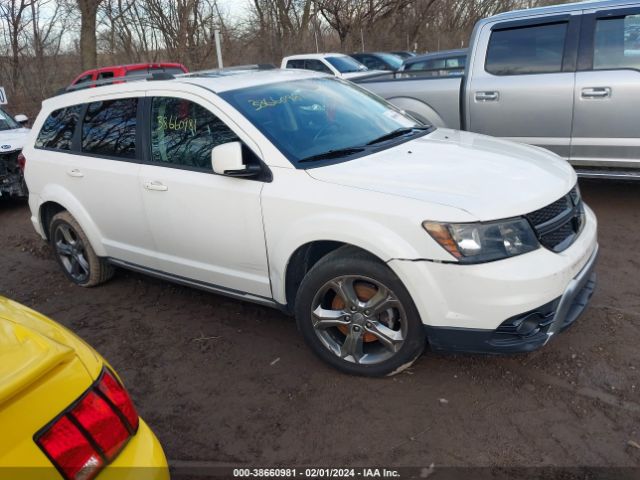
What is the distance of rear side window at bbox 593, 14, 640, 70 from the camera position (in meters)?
5.08

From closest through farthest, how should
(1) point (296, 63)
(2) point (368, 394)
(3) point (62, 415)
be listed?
(3) point (62, 415) → (2) point (368, 394) → (1) point (296, 63)

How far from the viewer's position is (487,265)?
103 inches

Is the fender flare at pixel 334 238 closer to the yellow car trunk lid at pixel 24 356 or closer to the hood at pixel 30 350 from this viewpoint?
the hood at pixel 30 350

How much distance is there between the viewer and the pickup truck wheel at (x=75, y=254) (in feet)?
15.2

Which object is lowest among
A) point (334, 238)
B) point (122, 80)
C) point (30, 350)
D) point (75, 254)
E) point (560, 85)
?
point (75, 254)

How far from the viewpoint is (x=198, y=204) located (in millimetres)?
3500

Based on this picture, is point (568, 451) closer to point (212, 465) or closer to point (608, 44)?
point (212, 465)

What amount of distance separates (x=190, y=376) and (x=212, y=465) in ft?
2.72

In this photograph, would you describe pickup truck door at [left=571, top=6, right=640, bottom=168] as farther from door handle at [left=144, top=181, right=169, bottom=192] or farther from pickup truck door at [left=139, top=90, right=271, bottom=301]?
door handle at [left=144, top=181, right=169, bottom=192]

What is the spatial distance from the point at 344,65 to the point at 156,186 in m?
11.7

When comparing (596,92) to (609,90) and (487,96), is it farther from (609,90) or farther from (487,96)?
(487,96)

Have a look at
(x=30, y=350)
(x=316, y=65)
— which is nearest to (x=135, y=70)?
(x=316, y=65)

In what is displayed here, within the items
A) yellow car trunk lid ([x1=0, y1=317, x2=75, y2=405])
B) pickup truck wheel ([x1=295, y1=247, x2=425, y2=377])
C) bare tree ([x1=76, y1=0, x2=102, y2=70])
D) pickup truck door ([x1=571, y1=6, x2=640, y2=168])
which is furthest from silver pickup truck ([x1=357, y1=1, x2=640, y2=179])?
bare tree ([x1=76, y1=0, x2=102, y2=70])

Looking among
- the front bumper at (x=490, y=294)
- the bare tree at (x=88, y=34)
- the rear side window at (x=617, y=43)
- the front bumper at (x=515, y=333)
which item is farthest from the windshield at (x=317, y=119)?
the bare tree at (x=88, y=34)
